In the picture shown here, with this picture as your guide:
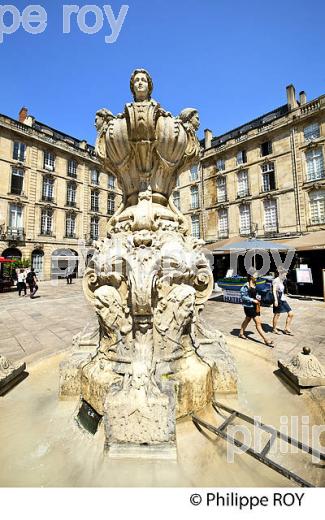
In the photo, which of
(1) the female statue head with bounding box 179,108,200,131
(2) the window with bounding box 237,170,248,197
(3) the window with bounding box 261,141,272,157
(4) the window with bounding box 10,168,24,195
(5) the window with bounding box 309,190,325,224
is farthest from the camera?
(2) the window with bounding box 237,170,248,197

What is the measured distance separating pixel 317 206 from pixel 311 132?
566cm

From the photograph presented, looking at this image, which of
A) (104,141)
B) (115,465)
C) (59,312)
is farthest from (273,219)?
(115,465)

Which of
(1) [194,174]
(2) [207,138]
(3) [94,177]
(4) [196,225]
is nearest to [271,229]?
(4) [196,225]

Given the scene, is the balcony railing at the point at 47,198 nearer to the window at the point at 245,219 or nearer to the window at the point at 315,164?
the window at the point at 245,219

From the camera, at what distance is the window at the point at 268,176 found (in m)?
20.5

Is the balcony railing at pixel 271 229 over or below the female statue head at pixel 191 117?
over

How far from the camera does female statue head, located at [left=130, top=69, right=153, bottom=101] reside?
3.06m

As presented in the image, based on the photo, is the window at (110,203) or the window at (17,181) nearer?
the window at (17,181)

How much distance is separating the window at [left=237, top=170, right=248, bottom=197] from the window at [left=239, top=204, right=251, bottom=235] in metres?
1.21

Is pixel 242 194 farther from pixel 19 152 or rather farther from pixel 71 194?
pixel 19 152

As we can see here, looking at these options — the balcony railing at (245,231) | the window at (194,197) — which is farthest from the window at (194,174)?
the balcony railing at (245,231)

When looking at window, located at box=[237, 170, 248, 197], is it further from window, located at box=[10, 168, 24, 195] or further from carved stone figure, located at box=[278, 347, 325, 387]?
carved stone figure, located at box=[278, 347, 325, 387]

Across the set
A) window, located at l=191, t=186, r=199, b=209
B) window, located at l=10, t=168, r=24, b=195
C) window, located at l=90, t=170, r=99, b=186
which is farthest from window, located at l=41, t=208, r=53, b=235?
window, located at l=191, t=186, r=199, b=209

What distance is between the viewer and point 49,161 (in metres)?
23.8
